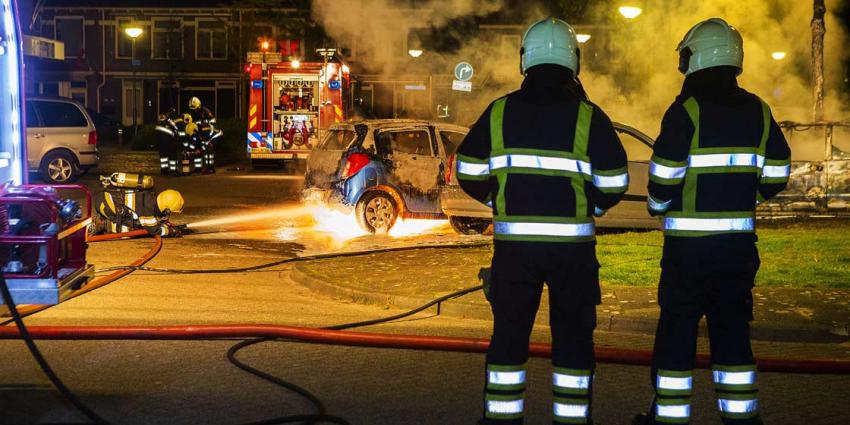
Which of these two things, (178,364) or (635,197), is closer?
(178,364)

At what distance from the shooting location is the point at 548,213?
4590mm

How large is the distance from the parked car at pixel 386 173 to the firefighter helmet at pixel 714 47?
912 cm

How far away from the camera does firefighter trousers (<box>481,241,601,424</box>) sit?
4.52 meters

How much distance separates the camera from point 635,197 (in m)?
13.4

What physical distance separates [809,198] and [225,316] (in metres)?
10.5

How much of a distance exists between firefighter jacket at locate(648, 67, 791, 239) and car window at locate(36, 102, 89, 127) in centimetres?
1963

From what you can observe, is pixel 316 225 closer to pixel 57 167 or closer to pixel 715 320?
pixel 57 167

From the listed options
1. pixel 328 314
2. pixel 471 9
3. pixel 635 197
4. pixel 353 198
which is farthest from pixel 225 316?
pixel 471 9

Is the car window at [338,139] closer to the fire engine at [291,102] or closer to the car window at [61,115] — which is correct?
the car window at [61,115]

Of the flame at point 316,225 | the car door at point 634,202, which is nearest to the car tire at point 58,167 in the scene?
the flame at point 316,225

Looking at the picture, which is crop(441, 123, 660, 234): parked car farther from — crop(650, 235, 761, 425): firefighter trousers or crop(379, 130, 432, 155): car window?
crop(650, 235, 761, 425): firefighter trousers

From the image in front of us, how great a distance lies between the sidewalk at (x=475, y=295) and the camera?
805 cm

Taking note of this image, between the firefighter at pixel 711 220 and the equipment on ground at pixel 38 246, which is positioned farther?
the equipment on ground at pixel 38 246

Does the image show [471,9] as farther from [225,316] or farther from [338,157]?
[225,316]
